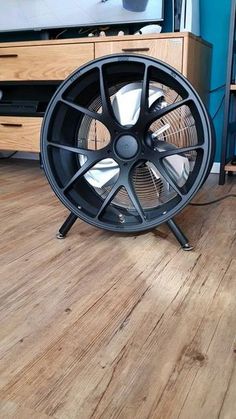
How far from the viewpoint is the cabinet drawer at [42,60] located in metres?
1.76

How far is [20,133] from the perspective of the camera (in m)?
1.96

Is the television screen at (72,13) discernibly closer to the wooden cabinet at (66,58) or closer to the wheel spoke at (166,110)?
the wooden cabinet at (66,58)

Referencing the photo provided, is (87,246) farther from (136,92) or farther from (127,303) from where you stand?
(136,92)

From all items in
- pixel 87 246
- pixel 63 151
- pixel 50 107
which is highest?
pixel 50 107

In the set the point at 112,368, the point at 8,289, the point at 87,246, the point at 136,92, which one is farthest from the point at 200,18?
the point at 112,368

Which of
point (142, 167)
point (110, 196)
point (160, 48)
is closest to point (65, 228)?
point (110, 196)

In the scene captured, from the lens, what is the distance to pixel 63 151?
1.14 metres

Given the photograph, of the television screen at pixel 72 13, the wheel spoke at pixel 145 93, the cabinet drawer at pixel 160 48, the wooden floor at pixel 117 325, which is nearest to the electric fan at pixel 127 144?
the wheel spoke at pixel 145 93

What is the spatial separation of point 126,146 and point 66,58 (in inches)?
38.1

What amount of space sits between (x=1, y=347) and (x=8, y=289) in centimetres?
21

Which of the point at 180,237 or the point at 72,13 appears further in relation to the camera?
the point at 72,13

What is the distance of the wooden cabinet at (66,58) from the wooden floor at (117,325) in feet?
2.64

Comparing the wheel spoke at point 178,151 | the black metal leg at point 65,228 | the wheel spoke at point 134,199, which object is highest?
the wheel spoke at point 178,151

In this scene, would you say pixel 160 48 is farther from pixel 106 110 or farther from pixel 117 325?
pixel 117 325
